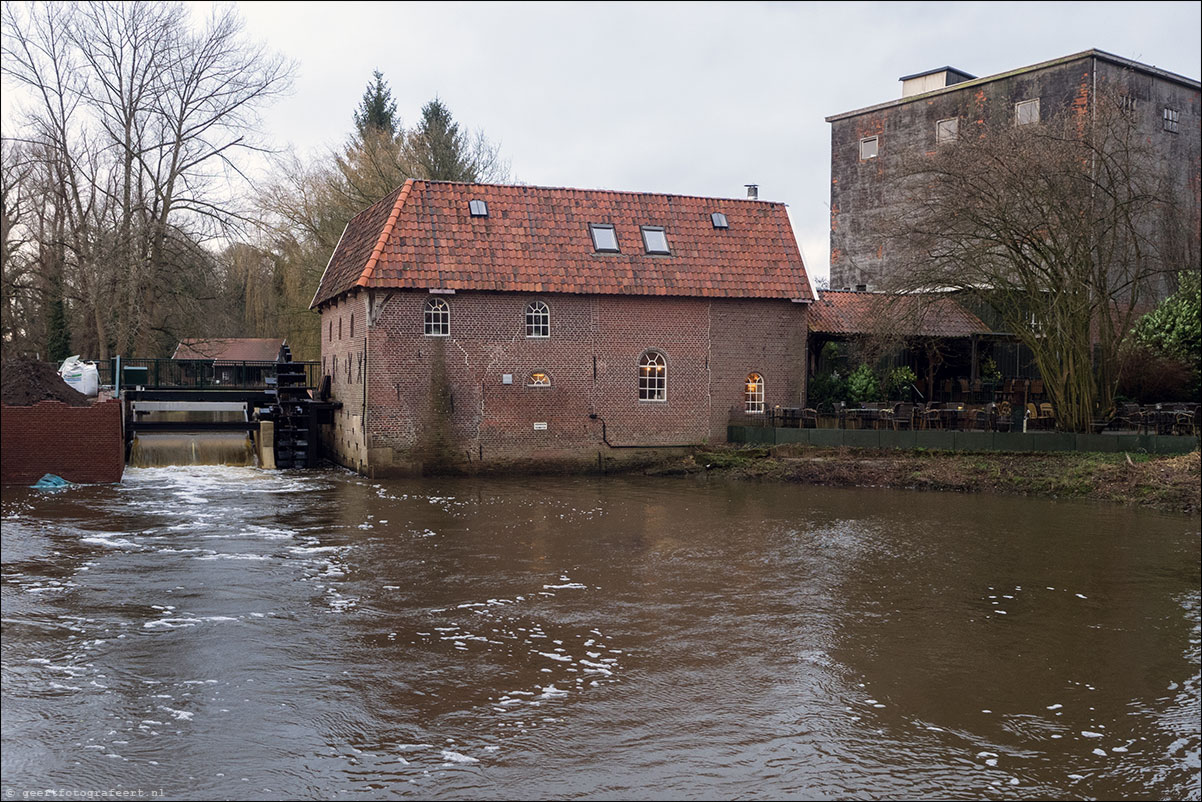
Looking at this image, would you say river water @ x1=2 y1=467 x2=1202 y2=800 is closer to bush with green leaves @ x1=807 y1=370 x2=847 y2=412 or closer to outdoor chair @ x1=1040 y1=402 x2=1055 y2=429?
outdoor chair @ x1=1040 y1=402 x2=1055 y2=429

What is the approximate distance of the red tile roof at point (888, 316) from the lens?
2206 centimetres

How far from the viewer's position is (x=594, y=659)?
8.49 m

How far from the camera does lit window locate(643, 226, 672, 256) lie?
24.0 m

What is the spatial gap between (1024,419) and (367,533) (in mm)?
15213

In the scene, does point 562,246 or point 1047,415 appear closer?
point 562,246

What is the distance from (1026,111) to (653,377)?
15554 millimetres

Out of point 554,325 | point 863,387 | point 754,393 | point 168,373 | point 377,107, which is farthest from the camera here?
point 377,107

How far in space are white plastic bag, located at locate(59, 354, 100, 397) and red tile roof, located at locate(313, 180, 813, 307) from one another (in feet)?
19.1

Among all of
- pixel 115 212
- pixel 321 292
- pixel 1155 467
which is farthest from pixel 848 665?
pixel 115 212

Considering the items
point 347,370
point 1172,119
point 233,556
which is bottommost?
point 233,556

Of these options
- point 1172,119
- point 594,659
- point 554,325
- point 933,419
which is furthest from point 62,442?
point 1172,119

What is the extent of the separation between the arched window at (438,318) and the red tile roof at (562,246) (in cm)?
53

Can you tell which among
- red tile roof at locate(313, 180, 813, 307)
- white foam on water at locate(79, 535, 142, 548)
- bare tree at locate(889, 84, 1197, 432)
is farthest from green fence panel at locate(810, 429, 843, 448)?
white foam on water at locate(79, 535, 142, 548)

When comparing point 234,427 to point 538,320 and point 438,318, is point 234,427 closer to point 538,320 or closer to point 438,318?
point 438,318
